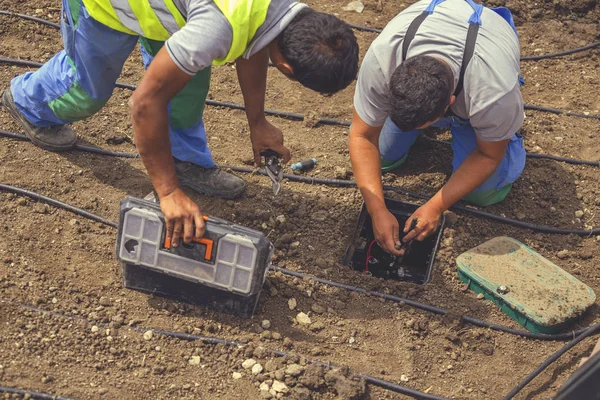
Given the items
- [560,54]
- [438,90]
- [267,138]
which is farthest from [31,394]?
[560,54]

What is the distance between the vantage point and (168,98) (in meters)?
2.57

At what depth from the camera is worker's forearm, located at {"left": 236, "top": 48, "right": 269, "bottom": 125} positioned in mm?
3021

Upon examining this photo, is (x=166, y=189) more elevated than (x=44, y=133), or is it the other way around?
(x=166, y=189)

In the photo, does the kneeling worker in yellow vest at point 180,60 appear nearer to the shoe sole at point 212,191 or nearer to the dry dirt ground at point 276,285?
the shoe sole at point 212,191

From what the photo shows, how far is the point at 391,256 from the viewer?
355 centimetres

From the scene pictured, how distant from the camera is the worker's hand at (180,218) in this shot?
262 cm

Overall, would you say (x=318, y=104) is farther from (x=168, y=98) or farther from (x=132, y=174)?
(x=168, y=98)

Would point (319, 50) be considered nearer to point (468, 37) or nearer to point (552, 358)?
point (468, 37)

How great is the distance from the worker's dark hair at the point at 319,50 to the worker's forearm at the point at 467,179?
38.8 inches

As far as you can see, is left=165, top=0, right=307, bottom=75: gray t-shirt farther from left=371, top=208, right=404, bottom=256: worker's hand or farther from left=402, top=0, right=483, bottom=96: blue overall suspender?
left=371, top=208, right=404, bottom=256: worker's hand

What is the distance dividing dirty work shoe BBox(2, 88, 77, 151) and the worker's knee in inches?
11.1

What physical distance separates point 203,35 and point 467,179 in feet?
4.89

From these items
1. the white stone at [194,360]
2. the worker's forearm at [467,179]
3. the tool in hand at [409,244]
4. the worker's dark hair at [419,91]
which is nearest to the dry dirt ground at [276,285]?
the white stone at [194,360]

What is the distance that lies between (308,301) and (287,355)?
0.36 m
